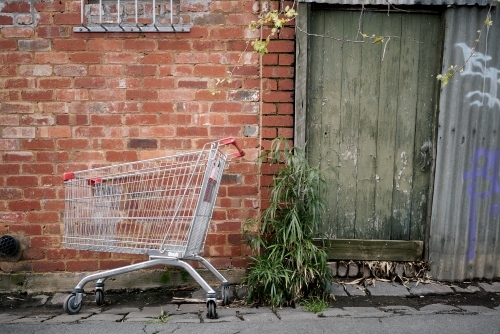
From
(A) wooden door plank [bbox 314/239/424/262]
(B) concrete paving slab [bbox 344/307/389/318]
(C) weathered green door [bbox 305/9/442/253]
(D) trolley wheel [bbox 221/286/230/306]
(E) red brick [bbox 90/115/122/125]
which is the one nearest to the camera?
(B) concrete paving slab [bbox 344/307/389/318]

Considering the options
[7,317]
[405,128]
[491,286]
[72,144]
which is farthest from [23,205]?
[491,286]

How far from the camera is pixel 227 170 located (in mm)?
4105

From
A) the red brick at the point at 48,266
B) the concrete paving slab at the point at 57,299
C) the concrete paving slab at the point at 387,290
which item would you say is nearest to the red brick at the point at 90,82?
the red brick at the point at 48,266

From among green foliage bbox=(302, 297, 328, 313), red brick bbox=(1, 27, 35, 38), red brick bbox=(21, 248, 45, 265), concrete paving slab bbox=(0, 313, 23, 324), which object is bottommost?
concrete paving slab bbox=(0, 313, 23, 324)

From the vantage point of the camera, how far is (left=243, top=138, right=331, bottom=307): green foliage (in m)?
3.63

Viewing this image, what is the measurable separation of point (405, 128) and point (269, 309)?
2.02 metres

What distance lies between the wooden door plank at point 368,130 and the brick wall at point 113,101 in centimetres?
70

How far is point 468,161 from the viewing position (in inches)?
165

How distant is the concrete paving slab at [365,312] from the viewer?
11.5ft

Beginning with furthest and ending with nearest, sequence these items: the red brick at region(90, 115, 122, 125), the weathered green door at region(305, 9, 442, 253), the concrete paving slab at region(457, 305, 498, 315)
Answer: the weathered green door at region(305, 9, 442, 253) → the red brick at region(90, 115, 122, 125) → the concrete paving slab at region(457, 305, 498, 315)

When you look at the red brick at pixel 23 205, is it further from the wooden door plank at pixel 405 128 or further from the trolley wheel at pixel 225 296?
the wooden door plank at pixel 405 128

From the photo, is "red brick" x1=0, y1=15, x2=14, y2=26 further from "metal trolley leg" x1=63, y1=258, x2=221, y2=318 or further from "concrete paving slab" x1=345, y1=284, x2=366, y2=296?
"concrete paving slab" x1=345, y1=284, x2=366, y2=296

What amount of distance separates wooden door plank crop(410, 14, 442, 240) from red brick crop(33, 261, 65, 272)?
3187 mm

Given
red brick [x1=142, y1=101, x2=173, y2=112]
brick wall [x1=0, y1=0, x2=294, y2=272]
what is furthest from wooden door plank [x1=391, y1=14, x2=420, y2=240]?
red brick [x1=142, y1=101, x2=173, y2=112]
